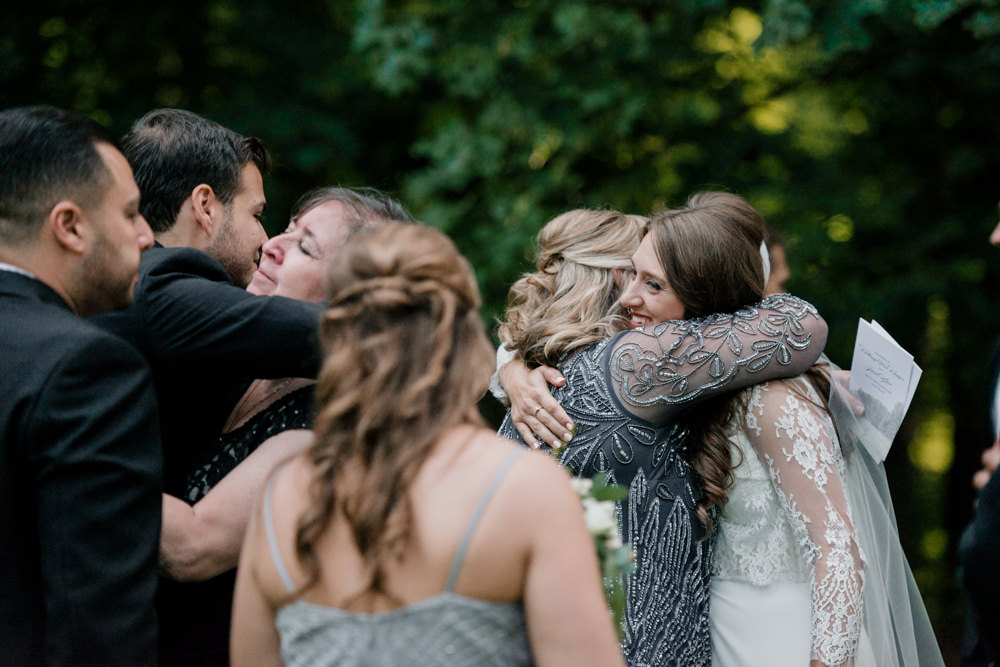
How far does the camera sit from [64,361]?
194 centimetres

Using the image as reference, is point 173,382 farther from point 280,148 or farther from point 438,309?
point 280,148

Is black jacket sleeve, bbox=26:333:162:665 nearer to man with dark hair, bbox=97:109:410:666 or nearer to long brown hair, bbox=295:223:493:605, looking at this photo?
man with dark hair, bbox=97:109:410:666

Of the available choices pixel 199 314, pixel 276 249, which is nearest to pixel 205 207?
pixel 276 249

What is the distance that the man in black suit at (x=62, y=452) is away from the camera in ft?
6.31

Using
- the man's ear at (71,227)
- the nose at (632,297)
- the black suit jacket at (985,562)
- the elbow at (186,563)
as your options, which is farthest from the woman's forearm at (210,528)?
the black suit jacket at (985,562)

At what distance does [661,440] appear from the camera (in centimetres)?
291

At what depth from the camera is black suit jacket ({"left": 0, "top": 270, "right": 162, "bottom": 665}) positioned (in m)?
1.92

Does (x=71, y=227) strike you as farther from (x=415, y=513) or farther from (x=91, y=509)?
(x=415, y=513)

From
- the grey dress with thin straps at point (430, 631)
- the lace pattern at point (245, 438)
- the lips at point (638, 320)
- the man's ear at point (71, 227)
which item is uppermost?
the man's ear at point (71, 227)

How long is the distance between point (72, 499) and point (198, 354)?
555mm

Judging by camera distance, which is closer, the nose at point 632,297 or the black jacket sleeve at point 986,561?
the black jacket sleeve at point 986,561

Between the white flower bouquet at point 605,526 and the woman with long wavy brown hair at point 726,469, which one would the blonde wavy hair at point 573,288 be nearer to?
the woman with long wavy brown hair at point 726,469

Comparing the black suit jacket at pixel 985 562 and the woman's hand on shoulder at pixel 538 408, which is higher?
the black suit jacket at pixel 985 562

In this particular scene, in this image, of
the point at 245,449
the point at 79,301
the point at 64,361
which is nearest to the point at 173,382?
the point at 245,449
